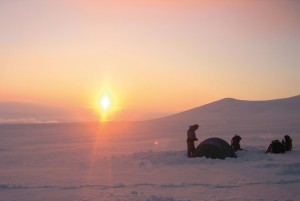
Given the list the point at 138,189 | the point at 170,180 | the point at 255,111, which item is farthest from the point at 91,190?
the point at 255,111

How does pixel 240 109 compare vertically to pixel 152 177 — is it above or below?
above

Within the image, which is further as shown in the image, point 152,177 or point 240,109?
point 240,109

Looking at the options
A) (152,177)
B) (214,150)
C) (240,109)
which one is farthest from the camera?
(240,109)

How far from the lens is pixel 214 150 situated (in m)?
19.8

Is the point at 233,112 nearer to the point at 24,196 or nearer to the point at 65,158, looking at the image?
the point at 65,158

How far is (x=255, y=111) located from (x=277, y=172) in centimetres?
6339

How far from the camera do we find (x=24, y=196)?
1199 cm

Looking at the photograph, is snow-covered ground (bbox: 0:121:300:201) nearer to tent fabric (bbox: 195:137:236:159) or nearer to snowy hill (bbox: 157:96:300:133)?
tent fabric (bbox: 195:137:236:159)

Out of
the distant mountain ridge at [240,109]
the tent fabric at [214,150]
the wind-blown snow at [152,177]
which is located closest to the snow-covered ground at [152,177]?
the wind-blown snow at [152,177]

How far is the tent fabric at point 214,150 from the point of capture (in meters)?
19.8

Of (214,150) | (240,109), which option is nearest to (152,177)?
(214,150)

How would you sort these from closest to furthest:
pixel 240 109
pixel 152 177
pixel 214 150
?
pixel 152 177, pixel 214 150, pixel 240 109

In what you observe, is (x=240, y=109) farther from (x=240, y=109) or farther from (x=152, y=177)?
(x=152, y=177)

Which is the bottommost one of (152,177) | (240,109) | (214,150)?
(152,177)
